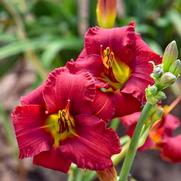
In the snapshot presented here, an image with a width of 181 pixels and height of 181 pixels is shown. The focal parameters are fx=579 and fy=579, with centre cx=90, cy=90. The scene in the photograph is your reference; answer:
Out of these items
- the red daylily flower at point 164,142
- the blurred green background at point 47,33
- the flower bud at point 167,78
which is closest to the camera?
the flower bud at point 167,78

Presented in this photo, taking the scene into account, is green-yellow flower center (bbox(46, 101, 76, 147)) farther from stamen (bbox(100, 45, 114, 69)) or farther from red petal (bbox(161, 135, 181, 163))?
red petal (bbox(161, 135, 181, 163))

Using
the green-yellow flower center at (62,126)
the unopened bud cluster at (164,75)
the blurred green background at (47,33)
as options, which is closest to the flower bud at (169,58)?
the unopened bud cluster at (164,75)

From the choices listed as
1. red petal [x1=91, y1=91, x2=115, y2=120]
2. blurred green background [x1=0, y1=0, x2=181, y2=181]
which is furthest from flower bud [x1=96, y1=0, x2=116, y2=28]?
blurred green background [x1=0, y1=0, x2=181, y2=181]

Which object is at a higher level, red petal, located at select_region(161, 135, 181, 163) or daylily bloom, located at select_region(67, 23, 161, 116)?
daylily bloom, located at select_region(67, 23, 161, 116)

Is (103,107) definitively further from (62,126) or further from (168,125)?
(168,125)

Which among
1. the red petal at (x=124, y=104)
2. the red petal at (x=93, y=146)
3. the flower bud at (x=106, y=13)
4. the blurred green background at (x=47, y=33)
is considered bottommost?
the blurred green background at (x=47, y=33)

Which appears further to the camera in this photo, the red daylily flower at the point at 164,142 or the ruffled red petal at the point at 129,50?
the red daylily flower at the point at 164,142

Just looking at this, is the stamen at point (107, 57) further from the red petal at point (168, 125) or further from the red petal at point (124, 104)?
the red petal at point (168, 125)
